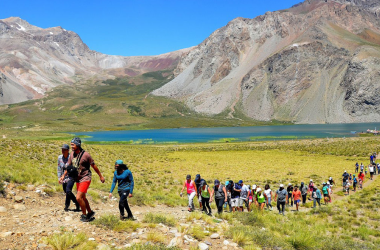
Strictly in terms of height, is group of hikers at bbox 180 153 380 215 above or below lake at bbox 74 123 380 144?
above

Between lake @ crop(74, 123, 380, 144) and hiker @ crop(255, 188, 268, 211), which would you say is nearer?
hiker @ crop(255, 188, 268, 211)

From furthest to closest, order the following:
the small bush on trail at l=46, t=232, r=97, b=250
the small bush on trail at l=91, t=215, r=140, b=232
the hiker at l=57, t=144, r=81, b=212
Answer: the hiker at l=57, t=144, r=81, b=212, the small bush on trail at l=91, t=215, r=140, b=232, the small bush on trail at l=46, t=232, r=97, b=250

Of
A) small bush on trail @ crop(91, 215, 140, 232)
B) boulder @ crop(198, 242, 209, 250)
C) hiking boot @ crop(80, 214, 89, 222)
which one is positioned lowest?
boulder @ crop(198, 242, 209, 250)

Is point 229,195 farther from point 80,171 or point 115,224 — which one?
point 80,171

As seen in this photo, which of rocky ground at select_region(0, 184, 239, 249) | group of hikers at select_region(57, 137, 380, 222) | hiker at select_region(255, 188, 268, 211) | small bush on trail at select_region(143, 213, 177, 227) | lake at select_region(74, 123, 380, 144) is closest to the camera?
rocky ground at select_region(0, 184, 239, 249)

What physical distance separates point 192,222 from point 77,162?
17.5ft

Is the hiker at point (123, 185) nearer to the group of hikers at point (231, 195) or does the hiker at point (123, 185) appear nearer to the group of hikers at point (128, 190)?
the group of hikers at point (128, 190)

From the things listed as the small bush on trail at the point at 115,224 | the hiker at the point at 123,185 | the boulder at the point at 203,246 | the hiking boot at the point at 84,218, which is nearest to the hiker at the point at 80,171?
the hiking boot at the point at 84,218

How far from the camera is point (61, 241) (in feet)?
22.9

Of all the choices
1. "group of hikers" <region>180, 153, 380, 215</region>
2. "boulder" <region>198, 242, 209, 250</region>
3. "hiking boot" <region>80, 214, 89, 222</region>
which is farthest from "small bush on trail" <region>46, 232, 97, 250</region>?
"group of hikers" <region>180, 153, 380, 215</region>

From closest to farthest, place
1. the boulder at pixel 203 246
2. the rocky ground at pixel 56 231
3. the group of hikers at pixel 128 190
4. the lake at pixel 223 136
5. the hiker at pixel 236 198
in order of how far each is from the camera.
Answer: the rocky ground at pixel 56 231 → the boulder at pixel 203 246 → the group of hikers at pixel 128 190 → the hiker at pixel 236 198 → the lake at pixel 223 136

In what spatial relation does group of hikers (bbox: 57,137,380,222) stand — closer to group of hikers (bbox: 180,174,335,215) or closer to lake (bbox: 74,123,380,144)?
group of hikers (bbox: 180,174,335,215)

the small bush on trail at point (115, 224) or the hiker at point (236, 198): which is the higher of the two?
the small bush on trail at point (115, 224)

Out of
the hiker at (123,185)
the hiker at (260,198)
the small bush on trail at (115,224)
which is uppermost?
the hiker at (123,185)
